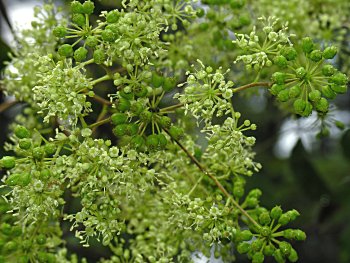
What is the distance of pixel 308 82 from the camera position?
64.9 inches

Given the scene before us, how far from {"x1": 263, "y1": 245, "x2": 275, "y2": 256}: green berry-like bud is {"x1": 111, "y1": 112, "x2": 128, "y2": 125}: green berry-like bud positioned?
503 millimetres

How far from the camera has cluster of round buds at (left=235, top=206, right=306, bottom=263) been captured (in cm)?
169

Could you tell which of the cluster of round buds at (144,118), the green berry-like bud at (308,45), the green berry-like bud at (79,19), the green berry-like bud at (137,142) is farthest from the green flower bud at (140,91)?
the green berry-like bud at (308,45)

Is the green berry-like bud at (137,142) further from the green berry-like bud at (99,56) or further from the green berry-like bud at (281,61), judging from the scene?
the green berry-like bud at (281,61)

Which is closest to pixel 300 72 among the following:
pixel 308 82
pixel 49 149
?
pixel 308 82

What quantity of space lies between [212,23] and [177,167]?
25.6 inches

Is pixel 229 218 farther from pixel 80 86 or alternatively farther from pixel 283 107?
pixel 283 107

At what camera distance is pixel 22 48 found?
7.51ft

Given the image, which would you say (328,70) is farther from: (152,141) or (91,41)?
(91,41)

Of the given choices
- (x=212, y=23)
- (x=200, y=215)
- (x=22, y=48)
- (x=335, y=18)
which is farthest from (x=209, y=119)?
(x=335, y=18)

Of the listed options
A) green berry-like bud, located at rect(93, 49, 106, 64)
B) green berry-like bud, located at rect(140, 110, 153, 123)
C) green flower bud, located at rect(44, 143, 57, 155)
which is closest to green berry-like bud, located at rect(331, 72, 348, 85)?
green berry-like bud, located at rect(140, 110, 153, 123)

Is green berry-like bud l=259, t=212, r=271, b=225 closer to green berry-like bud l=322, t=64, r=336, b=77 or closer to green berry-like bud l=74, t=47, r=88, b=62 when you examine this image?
green berry-like bud l=322, t=64, r=336, b=77

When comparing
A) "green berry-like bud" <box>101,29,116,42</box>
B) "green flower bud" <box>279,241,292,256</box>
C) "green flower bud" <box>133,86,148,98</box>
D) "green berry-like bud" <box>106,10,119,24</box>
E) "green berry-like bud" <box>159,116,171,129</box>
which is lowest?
"green flower bud" <box>279,241,292,256</box>

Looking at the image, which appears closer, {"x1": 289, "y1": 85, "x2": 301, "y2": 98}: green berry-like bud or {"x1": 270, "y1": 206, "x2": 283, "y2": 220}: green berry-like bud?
{"x1": 289, "y1": 85, "x2": 301, "y2": 98}: green berry-like bud
